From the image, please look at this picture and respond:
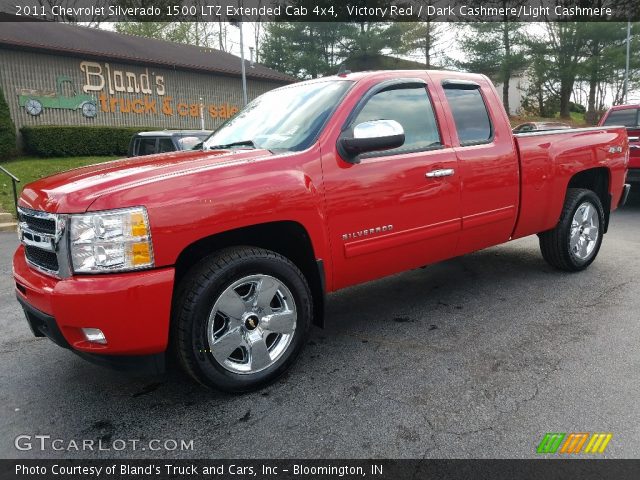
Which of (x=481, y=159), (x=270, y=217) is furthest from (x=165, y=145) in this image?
(x=270, y=217)

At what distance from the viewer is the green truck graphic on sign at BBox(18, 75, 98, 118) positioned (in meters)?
19.0

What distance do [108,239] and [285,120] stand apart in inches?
64.1

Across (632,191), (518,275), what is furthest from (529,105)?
(518,275)

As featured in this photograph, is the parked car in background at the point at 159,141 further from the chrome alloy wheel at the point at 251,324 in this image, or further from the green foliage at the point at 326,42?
the green foliage at the point at 326,42

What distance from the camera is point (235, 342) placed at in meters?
2.96

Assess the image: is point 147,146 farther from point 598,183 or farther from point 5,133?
point 5,133

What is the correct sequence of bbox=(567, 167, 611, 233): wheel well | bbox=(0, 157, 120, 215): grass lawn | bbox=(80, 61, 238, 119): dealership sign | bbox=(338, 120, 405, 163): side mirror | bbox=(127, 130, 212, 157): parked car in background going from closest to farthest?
1. bbox=(338, 120, 405, 163): side mirror
2. bbox=(567, 167, 611, 233): wheel well
3. bbox=(127, 130, 212, 157): parked car in background
4. bbox=(0, 157, 120, 215): grass lawn
5. bbox=(80, 61, 238, 119): dealership sign

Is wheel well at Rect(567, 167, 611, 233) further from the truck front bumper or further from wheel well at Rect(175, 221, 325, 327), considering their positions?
the truck front bumper

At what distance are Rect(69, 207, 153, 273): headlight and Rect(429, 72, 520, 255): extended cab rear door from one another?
2.46 meters

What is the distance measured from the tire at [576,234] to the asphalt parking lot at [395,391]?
64cm

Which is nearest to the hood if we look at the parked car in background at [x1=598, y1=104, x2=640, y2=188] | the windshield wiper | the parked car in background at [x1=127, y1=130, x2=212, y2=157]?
the windshield wiper

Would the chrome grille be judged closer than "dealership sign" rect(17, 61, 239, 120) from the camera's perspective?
Yes

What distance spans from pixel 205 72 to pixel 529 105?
102 feet

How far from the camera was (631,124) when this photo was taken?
1055cm
